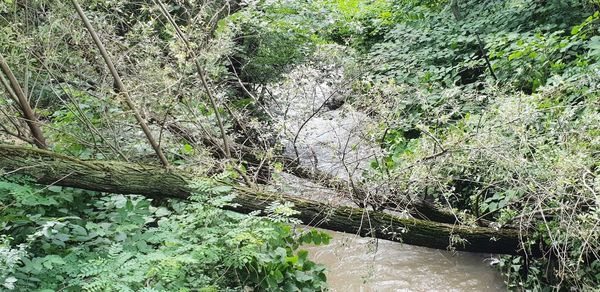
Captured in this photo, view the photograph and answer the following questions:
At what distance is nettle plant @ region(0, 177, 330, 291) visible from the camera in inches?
99.7

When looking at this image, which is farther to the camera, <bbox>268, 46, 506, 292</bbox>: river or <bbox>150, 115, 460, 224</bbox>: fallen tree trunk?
<bbox>268, 46, 506, 292</bbox>: river

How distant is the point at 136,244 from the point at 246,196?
3.19ft

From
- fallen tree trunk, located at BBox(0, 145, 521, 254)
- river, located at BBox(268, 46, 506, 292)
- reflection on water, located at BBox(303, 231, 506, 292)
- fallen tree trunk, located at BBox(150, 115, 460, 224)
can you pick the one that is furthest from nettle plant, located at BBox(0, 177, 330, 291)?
reflection on water, located at BBox(303, 231, 506, 292)

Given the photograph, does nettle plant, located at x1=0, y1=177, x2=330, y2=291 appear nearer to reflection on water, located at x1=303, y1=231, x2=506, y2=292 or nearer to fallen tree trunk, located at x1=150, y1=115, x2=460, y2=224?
fallen tree trunk, located at x1=150, y1=115, x2=460, y2=224

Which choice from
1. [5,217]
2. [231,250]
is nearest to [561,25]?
[231,250]

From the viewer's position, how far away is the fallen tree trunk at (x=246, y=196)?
3.11m

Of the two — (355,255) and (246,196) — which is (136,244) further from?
(355,255)

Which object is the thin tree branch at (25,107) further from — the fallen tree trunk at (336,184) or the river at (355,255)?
the river at (355,255)

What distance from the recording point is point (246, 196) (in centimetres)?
363

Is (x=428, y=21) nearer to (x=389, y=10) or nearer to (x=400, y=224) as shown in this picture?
(x=389, y=10)

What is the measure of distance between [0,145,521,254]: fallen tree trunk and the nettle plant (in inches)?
5.6

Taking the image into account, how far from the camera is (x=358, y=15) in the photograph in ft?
37.0

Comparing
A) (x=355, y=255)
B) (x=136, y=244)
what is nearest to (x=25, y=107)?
(x=136, y=244)

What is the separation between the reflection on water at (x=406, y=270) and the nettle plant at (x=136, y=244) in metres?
1.60
